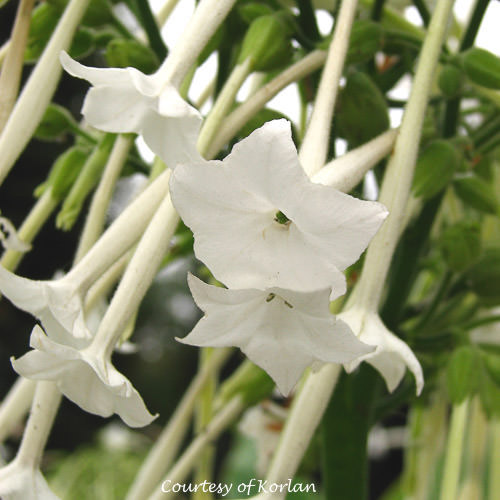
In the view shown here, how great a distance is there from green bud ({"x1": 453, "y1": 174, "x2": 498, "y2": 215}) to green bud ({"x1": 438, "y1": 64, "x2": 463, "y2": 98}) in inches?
3.3

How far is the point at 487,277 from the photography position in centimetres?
58

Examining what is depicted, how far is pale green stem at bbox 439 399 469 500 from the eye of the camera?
476 millimetres

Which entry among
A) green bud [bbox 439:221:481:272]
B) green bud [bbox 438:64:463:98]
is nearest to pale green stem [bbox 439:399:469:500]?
green bud [bbox 439:221:481:272]

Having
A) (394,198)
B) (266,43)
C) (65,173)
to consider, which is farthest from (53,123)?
(394,198)

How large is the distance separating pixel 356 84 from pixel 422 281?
41cm

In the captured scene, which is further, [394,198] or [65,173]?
[65,173]

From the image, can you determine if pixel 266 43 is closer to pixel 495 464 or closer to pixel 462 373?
pixel 462 373

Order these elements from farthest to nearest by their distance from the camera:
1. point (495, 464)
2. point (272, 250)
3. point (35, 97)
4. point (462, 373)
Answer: point (495, 464) < point (462, 373) < point (35, 97) < point (272, 250)

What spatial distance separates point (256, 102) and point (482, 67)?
0.16 metres

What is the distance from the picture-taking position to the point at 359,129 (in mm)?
500

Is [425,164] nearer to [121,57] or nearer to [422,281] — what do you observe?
[121,57]

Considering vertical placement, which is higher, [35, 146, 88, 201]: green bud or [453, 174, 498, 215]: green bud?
[453, 174, 498, 215]: green bud

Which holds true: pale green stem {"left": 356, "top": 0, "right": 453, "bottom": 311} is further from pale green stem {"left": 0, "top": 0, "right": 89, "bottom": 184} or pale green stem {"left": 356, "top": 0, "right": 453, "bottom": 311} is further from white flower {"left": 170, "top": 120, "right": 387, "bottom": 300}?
pale green stem {"left": 0, "top": 0, "right": 89, "bottom": 184}

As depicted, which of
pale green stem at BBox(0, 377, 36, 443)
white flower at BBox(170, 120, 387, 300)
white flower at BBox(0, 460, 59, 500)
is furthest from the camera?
pale green stem at BBox(0, 377, 36, 443)
